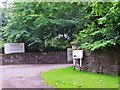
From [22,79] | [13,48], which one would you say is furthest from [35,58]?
[22,79]

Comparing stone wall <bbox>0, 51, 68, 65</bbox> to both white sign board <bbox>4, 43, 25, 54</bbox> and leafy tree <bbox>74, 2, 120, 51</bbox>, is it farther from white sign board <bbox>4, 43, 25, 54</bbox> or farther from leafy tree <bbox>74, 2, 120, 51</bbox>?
leafy tree <bbox>74, 2, 120, 51</bbox>

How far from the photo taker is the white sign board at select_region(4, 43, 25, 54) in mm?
11492

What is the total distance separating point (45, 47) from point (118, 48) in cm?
567

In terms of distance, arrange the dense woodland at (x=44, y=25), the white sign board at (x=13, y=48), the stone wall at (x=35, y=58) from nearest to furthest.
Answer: the dense woodland at (x=44, y=25), the stone wall at (x=35, y=58), the white sign board at (x=13, y=48)

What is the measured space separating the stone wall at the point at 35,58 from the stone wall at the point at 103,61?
3.98 m

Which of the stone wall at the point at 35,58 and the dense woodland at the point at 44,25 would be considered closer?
the dense woodland at the point at 44,25

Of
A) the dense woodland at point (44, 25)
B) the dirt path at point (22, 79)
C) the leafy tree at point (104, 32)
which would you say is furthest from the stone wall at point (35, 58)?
the leafy tree at point (104, 32)

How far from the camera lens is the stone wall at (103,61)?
21.7ft

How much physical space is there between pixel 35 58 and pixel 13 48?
3.70 ft

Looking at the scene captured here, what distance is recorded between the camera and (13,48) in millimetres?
11570

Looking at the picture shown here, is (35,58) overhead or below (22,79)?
overhead

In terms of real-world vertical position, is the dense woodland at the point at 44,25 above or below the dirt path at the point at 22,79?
above

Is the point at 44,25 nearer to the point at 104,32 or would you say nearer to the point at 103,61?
the point at 103,61

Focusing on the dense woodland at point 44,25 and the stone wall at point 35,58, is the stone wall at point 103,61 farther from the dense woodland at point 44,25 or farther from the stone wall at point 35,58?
the stone wall at point 35,58
